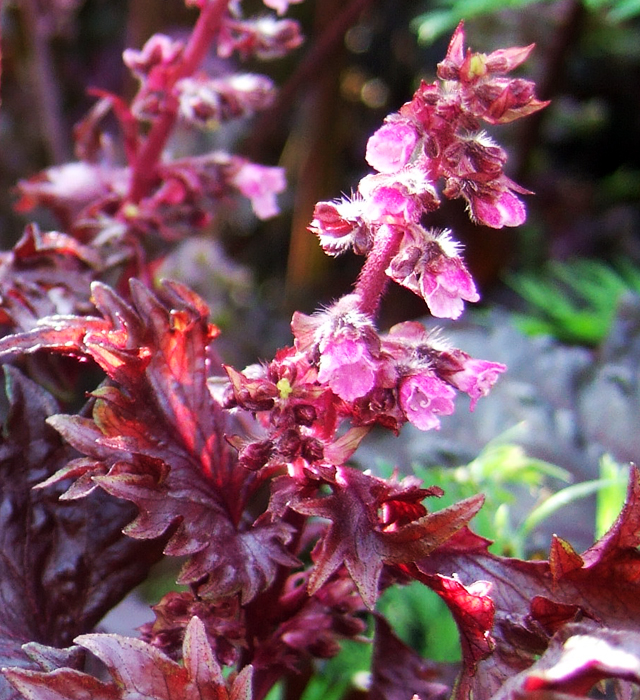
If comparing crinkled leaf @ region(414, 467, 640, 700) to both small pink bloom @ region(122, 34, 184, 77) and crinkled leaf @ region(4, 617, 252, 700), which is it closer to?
crinkled leaf @ region(4, 617, 252, 700)

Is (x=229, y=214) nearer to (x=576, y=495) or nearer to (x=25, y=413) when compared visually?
(x=576, y=495)

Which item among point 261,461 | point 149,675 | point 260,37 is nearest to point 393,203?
point 261,461

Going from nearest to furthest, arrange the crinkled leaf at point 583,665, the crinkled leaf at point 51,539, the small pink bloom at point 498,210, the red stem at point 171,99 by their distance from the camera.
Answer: the crinkled leaf at point 583,665 < the small pink bloom at point 498,210 < the crinkled leaf at point 51,539 < the red stem at point 171,99

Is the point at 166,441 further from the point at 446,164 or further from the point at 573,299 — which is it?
the point at 573,299

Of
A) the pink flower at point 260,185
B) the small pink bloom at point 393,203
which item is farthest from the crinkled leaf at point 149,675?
the pink flower at point 260,185

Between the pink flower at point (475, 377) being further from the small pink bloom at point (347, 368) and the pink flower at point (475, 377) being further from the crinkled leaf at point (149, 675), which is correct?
the crinkled leaf at point (149, 675)

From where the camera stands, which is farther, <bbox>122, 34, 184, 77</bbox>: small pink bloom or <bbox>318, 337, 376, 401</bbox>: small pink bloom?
<bbox>122, 34, 184, 77</bbox>: small pink bloom

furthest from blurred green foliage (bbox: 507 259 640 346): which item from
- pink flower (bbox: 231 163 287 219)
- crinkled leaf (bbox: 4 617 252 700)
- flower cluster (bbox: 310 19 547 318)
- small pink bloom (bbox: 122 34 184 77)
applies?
crinkled leaf (bbox: 4 617 252 700)
